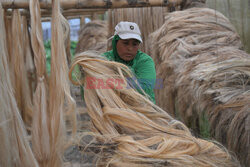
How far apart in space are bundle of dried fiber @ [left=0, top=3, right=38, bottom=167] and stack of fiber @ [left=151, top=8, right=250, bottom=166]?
1.25 meters

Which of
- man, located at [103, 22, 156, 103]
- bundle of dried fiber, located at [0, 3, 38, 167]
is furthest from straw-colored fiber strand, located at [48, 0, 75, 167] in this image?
man, located at [103, 22, 156, 103]

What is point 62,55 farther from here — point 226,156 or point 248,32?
point 248,32

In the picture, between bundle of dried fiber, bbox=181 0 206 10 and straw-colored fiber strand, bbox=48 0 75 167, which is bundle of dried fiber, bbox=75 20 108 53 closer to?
bundle of dried fiber, bbox=181 0 206 10

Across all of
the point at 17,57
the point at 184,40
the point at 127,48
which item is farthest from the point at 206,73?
the point at 17,57

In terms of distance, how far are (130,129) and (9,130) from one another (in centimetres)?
53

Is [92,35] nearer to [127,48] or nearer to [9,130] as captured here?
[127,48]

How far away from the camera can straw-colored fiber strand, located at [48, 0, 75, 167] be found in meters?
1.32

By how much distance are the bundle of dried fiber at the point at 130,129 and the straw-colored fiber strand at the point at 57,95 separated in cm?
9

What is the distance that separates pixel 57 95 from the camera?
132 centimetres

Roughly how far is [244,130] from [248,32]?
1573 millimetres

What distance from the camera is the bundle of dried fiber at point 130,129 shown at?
1085 mm

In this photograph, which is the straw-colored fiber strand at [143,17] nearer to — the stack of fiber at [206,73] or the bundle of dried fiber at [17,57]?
the stack of fiber at [206,73]

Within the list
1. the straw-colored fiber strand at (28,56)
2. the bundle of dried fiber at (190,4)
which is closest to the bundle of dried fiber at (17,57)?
the straw-colored fiber strand at (28,56)

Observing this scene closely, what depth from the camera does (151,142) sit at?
1162 millimetres
